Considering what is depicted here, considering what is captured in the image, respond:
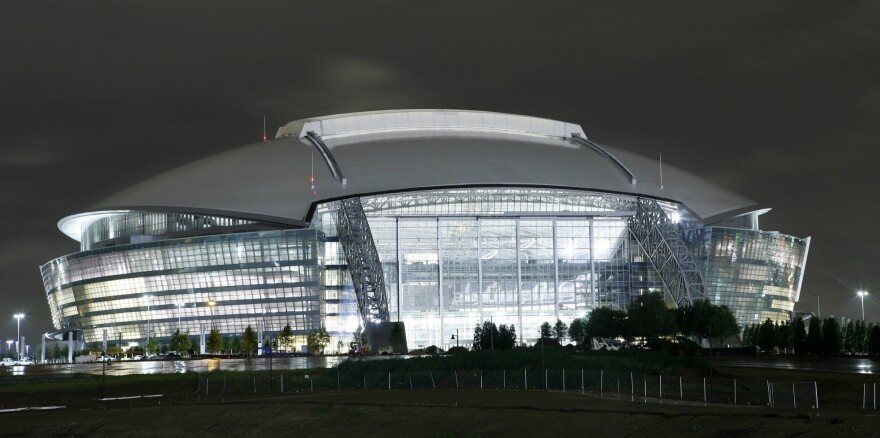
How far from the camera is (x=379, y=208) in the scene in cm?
14212

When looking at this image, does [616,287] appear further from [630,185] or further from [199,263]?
[199,263]

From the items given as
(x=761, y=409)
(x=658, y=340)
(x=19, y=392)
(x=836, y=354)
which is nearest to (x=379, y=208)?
(x=658, y=340)

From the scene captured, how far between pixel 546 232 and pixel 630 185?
13.3 metres

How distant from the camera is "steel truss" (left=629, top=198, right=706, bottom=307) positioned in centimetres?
14100

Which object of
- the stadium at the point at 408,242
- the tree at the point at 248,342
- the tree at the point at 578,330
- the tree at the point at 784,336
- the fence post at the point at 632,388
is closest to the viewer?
the fence post at the point at 632,388

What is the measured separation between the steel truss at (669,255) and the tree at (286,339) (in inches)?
1905

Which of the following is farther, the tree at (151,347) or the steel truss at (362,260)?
the tree at (151,347)

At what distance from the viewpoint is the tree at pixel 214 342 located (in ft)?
447

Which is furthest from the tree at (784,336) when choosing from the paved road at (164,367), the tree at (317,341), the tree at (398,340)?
the tree at (317,341)

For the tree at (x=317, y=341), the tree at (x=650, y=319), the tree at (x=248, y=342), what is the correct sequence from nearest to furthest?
the tree at (x=650, y=319) → the tree at (x=248, y=342) → the tree at (x=317, y=341)

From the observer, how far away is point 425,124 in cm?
16462

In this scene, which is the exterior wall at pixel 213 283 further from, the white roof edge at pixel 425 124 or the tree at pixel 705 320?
the tree at pixel 705 320

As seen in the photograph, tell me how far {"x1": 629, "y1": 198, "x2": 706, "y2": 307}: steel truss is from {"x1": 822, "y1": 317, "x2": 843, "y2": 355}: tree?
35456 mm

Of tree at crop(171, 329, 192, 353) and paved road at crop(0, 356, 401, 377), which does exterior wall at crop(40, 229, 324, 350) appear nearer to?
tree at crop(171, 329, 192, 353)
